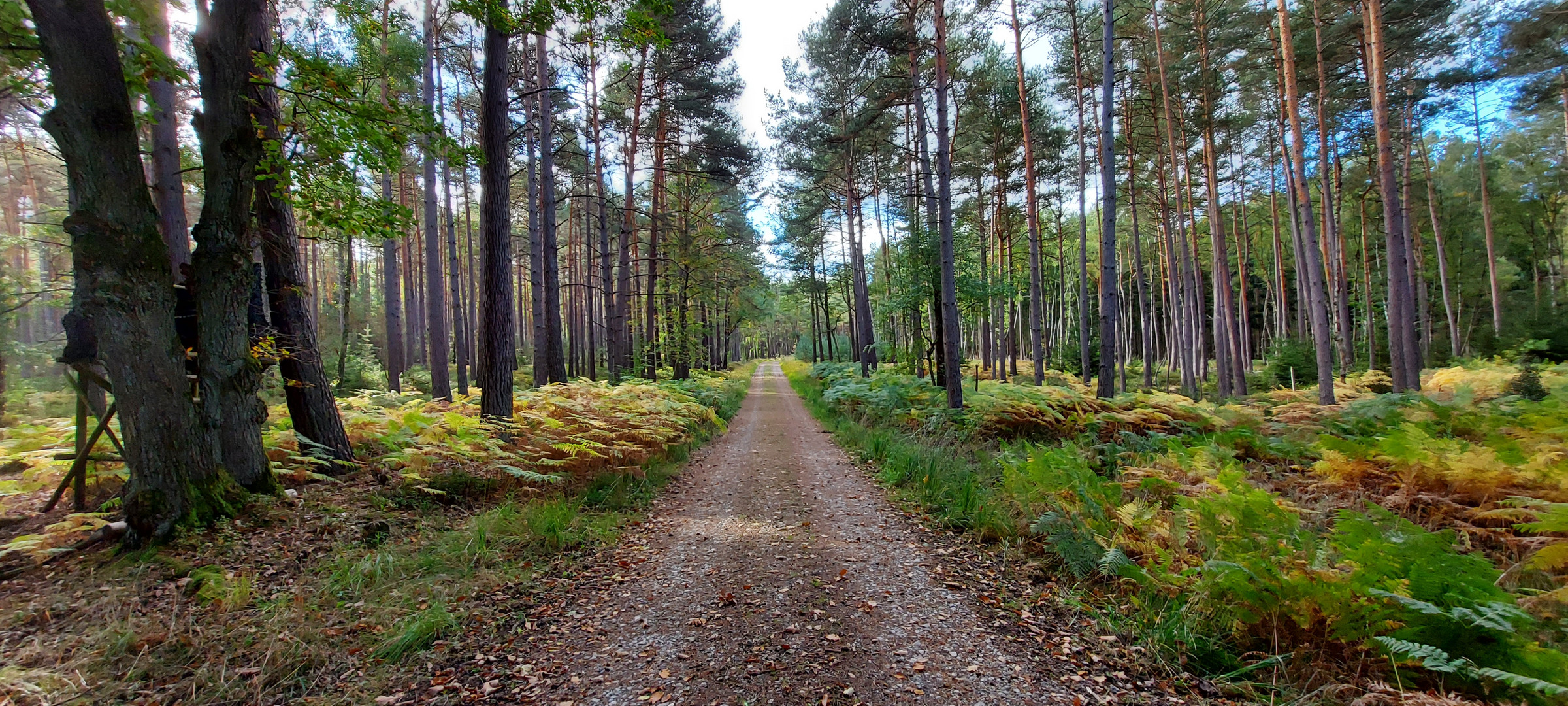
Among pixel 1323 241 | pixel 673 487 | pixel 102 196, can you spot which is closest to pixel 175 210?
pixel 102 196

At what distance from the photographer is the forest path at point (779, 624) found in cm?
277

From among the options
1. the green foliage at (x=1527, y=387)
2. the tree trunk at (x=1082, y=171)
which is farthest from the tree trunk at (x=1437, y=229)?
the green foliage at (x=1527, y=387)

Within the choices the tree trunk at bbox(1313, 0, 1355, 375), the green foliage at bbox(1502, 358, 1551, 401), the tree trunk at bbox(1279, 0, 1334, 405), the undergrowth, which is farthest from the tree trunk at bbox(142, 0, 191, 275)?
the green foliage at bbox(1502, 358, 1551, 401)

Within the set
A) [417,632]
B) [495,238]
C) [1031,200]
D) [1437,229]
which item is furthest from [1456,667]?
[1437,229]

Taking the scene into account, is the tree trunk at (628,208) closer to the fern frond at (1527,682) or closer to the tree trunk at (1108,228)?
Answer: the tree trunk at (1108,228)

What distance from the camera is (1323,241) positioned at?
23047 millimetres

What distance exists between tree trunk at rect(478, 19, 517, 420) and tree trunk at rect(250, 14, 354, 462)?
1.63m

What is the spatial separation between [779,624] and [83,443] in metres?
5.98

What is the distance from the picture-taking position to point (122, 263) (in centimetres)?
374

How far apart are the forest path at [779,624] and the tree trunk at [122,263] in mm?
3187

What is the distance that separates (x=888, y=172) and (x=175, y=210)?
20.1 metres

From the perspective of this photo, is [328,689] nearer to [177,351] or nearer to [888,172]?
[177,351]

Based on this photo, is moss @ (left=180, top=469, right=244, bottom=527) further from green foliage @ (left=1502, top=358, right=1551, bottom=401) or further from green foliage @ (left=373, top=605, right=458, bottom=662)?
green foliage @ (left=1502, top=358, right=1551, bottom=401)

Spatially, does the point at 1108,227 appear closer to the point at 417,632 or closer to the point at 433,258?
the point at 417,632
